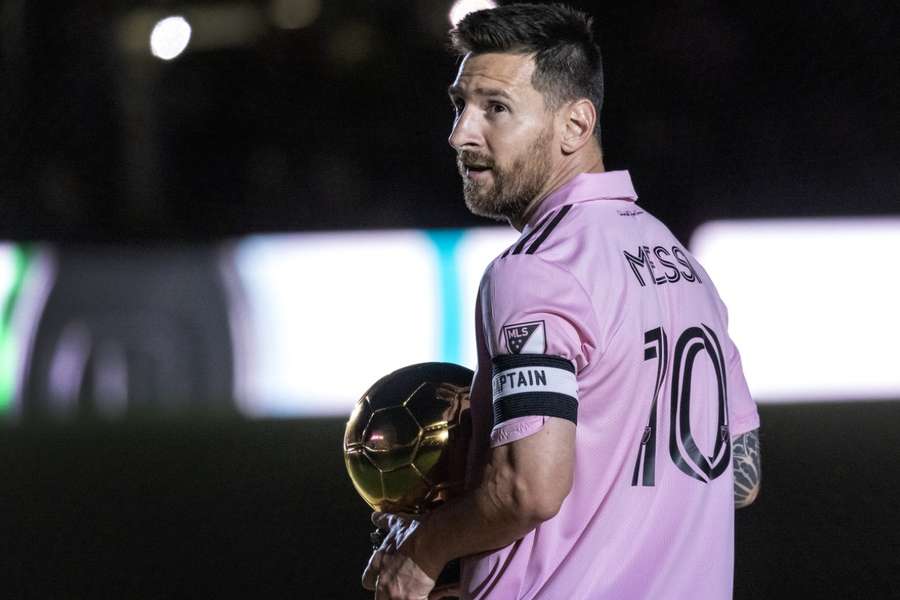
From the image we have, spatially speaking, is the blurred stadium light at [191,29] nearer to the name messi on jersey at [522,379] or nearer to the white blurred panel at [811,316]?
the white blurred panel at [811,316]

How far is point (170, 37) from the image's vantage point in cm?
435

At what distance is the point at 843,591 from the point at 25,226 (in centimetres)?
305

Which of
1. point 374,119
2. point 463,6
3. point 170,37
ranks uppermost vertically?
point 463,6

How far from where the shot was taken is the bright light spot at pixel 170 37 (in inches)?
170

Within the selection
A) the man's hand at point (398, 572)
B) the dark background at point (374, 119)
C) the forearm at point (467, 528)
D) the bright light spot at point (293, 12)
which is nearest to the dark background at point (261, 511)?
the dark background at point (374, 119)

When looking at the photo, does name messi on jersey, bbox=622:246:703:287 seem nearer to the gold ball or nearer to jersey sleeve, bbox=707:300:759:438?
jersey sleeve, bbox=707:300:759:438

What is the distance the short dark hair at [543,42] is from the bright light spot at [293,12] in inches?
118

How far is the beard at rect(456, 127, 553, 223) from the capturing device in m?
1.43

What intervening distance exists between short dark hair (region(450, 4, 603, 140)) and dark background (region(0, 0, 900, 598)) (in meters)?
2.42

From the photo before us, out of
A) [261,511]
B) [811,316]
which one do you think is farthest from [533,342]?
[261,511]

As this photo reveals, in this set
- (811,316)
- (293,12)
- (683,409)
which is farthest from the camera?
(293,12)

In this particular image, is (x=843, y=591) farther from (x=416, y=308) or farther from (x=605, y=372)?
(x=605, y=372)

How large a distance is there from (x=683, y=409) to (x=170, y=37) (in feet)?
11.5

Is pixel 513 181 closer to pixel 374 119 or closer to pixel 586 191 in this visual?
pixel 586 191
